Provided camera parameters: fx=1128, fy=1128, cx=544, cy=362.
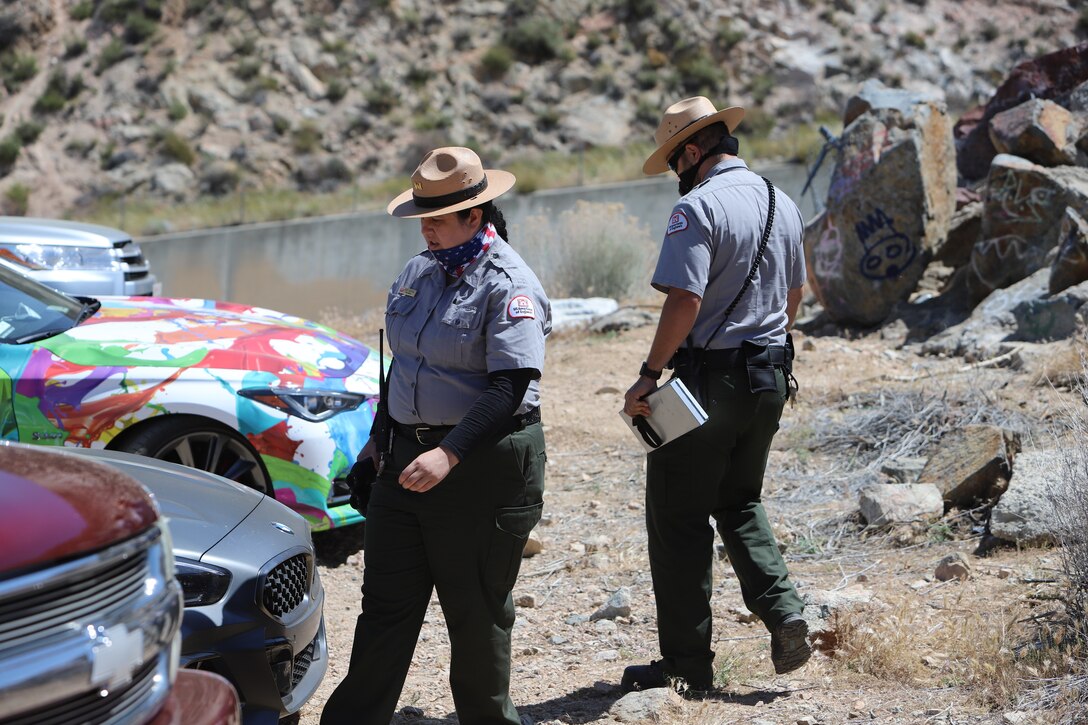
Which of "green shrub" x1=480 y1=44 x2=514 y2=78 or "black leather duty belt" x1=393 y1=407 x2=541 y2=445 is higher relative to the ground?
"green shrub" x1=480 y1=44 x2=514 y2=78

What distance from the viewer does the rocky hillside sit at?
2866 centimetres

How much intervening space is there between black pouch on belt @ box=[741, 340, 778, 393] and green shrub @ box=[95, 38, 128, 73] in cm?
3086

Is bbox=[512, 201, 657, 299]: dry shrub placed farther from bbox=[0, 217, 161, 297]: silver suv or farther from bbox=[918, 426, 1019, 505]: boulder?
bbox=[918, 426, 1019, 505]: boulder

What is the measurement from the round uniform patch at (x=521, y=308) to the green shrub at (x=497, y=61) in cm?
2869

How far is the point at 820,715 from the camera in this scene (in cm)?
371

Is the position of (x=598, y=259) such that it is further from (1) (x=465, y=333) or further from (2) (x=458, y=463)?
(2) (x=458, y=463)

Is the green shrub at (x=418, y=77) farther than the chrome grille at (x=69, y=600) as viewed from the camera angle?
Yes

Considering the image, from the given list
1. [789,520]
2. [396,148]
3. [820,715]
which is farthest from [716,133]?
[396,148]

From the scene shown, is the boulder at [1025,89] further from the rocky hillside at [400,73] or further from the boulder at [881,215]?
the rocky hillside at [400,73]

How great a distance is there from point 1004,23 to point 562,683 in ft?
109

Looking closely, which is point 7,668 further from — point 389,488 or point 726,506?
point 726,506

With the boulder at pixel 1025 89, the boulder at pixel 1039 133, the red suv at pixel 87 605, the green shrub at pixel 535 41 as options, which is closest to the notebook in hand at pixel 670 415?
the red suv at pixel 87 605

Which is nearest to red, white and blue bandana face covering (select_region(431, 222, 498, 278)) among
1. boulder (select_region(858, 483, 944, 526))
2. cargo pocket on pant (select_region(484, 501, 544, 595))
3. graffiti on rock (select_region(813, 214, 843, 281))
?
cargo pocket on pant (select_region(484, 501, 544, 595))

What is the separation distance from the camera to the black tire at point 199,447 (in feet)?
16.4
